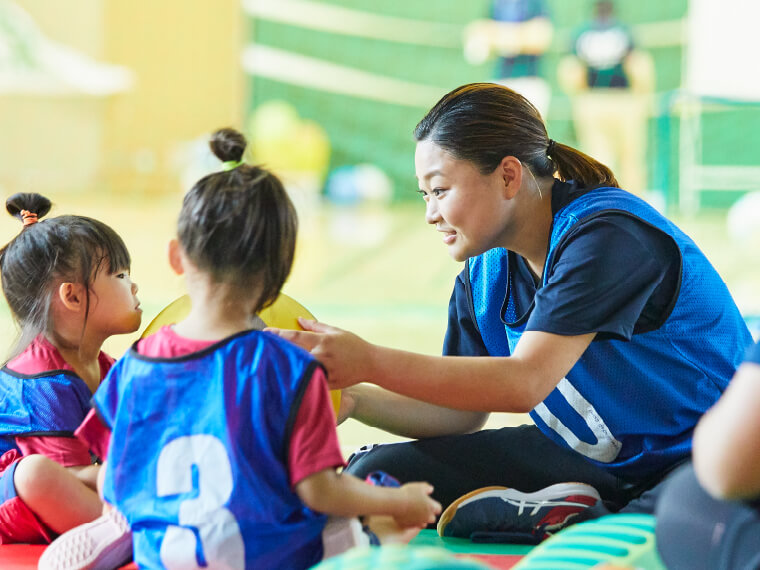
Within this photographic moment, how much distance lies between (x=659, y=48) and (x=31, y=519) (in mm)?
8634

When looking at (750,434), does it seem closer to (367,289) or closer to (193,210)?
(193,210)

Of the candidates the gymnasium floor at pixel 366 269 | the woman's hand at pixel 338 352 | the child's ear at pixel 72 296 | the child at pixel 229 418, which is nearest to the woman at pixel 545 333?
the woman's hand at pixel 338 352

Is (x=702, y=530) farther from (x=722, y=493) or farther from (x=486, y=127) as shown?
(x=486, y=127)

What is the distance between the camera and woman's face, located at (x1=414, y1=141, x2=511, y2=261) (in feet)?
4.99

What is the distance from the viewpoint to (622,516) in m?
1.49

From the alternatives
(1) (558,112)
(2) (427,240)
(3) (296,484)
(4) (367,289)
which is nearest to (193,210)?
(3) (296,484)

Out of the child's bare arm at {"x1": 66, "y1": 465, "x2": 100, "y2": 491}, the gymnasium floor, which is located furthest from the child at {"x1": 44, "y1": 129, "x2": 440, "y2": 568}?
the gymnasium floor

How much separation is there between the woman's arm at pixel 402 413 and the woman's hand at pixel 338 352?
445 mm

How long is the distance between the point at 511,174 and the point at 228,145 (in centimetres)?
44

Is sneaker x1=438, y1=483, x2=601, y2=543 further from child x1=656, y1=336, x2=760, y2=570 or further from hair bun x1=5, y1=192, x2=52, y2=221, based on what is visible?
hair bun x1=5, y1=192, x2=52, y2=221

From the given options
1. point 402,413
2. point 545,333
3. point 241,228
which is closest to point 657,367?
point 545,333

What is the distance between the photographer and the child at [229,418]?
3.88 ft

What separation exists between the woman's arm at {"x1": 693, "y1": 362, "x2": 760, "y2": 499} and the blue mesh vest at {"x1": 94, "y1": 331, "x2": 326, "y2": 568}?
1.51ft

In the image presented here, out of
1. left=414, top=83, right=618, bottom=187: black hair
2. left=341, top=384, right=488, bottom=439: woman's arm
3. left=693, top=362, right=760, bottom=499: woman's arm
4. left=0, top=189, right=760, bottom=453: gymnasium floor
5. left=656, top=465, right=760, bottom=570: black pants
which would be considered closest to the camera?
left=693, top=362, right=760, bottom=499: woman's arm
